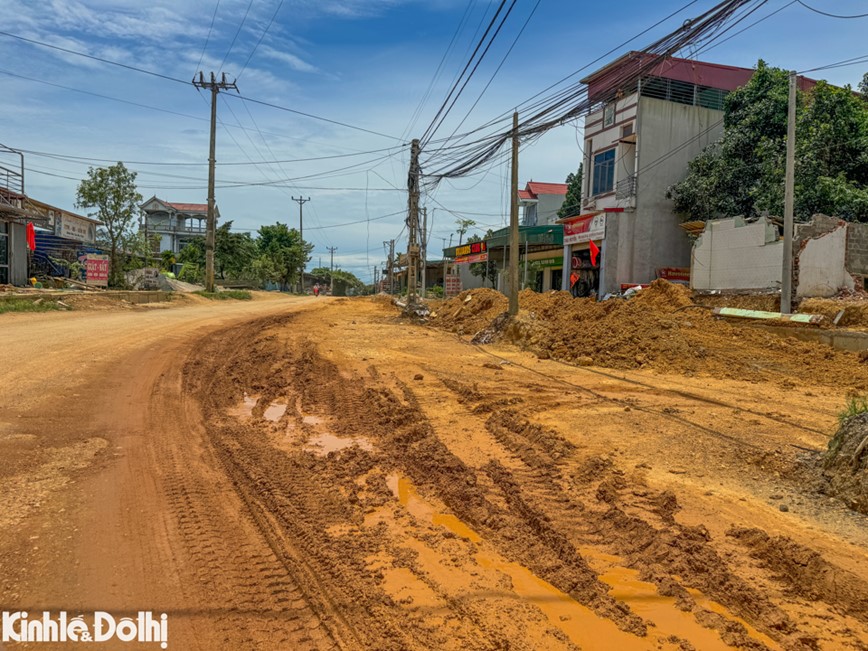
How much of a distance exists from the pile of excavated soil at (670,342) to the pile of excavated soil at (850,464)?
6382mm

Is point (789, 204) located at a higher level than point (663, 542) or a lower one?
higher

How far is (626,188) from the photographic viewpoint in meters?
26.5

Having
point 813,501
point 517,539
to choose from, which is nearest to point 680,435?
point 813,501

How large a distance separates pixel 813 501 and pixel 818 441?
2.10 metres

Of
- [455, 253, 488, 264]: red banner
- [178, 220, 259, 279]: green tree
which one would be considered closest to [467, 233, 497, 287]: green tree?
[455, 253, 488, 264]: red banner

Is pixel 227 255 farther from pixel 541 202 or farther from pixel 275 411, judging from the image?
pixel 275 411

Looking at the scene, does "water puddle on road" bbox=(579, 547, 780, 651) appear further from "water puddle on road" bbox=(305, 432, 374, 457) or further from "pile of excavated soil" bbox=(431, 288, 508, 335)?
"pile of excavated soil" bbox=(431, 288, 508, 335)

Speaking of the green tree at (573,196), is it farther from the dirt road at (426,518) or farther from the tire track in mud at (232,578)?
the tire track in mud at (232,578)

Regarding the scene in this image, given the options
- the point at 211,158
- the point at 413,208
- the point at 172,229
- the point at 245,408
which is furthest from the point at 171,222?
the point at 245,408

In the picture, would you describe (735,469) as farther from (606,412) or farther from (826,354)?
(826,354)

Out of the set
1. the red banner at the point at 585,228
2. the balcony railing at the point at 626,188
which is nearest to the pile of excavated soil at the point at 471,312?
the red banner at the point at 585,228

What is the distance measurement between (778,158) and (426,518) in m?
22.3

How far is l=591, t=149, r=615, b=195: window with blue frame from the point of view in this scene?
27391 mm

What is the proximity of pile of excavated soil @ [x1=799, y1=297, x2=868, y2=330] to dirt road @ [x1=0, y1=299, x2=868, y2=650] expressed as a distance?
5.60 m
